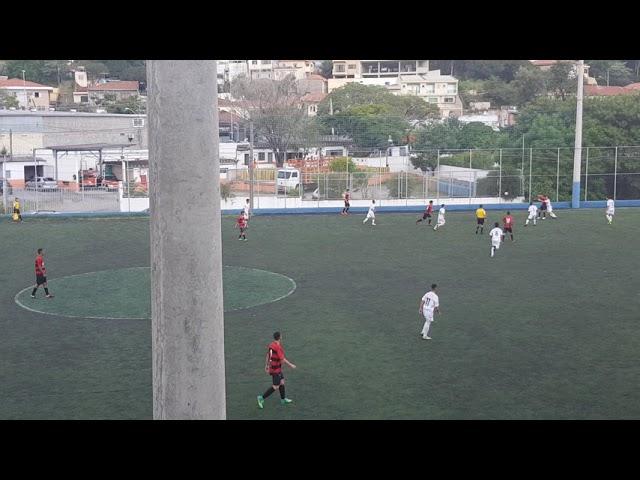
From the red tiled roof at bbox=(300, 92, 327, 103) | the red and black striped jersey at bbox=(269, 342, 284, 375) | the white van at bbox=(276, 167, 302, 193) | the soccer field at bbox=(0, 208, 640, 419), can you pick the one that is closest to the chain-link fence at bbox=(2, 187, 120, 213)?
the soccer field at bbox=(0, 208, 640, 419)

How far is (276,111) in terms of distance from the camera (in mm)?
58938

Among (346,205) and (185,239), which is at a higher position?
(185,239)

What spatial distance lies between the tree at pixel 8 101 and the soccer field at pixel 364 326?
45.4 meters

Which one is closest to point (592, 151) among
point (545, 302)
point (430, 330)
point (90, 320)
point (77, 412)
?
point (545, 302)

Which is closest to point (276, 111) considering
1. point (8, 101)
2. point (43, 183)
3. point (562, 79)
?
point (43, 183)

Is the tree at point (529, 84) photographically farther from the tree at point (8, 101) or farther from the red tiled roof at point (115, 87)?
the tree at point (8, 101)

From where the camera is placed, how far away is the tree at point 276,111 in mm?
57312

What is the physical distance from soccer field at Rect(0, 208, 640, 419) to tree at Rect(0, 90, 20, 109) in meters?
45.4

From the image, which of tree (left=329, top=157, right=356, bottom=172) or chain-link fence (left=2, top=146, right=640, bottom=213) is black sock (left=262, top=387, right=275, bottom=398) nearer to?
chain-link fence (left=2, top=146, right=640, bottom=213)

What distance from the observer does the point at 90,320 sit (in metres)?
18.5

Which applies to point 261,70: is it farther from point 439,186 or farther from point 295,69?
point 439,186

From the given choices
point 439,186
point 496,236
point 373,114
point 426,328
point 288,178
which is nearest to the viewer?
point 426,328

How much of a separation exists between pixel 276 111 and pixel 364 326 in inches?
1691

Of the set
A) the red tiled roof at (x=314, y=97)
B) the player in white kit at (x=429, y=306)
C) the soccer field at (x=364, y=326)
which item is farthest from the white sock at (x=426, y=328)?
the red tiled roof at (x=314, y=97)
